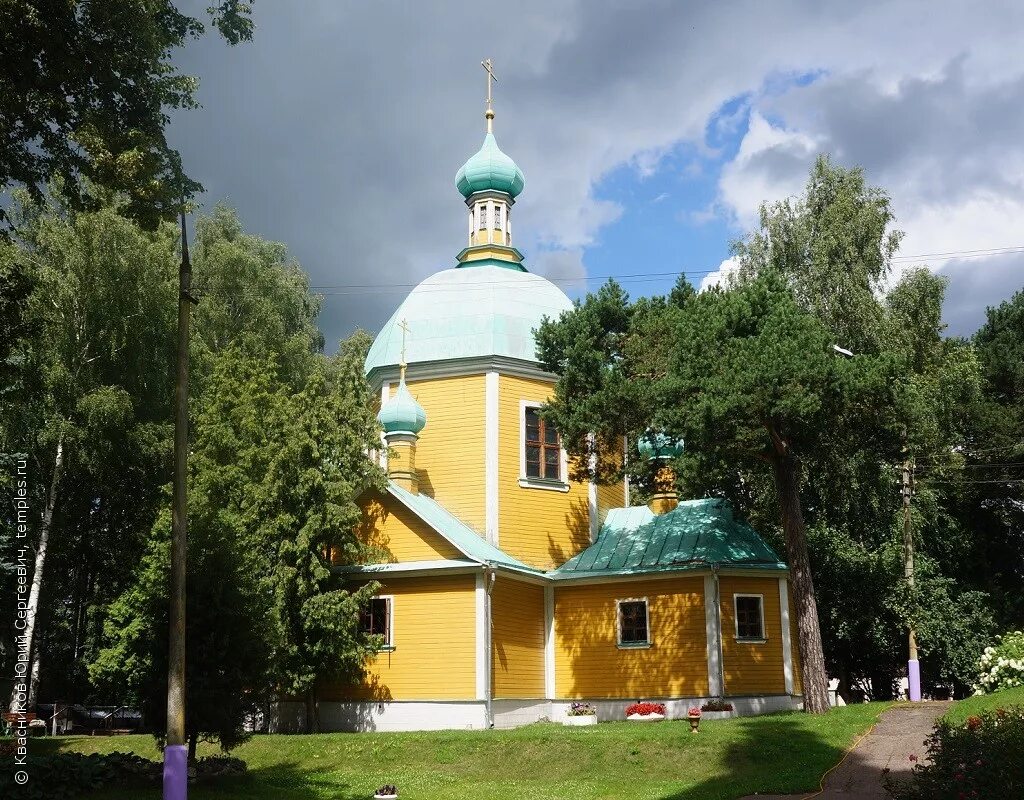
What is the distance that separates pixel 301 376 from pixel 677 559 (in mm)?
13320

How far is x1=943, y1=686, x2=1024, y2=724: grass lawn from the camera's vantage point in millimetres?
16344

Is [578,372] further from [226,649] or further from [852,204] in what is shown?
[852,204]

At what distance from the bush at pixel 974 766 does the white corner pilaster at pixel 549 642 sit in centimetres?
1230

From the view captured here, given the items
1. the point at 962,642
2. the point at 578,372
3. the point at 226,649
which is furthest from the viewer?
the point at 962,642

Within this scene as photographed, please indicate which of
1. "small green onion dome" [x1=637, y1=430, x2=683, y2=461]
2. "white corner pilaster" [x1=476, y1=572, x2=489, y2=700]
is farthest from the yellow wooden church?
"small green onion dome" [x1=637, y1=430, x2=683, y2=461]

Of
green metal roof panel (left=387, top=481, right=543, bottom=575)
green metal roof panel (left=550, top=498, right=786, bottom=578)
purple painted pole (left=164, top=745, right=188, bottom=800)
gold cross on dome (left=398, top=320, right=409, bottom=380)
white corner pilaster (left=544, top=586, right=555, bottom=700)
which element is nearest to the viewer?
purple painted pole (left=164, top=745, right=188, bottom=800)

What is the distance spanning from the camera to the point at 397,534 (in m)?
21.5

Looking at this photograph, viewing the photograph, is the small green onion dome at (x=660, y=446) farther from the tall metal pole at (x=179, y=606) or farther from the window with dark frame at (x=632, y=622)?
the tall metal pole at (x=179, y=606)

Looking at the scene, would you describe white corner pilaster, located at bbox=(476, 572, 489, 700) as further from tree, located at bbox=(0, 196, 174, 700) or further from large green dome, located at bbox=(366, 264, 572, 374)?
tree, located at bbox=(0, 196, 174, 700)

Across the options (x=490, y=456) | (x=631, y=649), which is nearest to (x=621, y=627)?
(x=631, y=649)

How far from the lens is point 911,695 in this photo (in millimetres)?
25312

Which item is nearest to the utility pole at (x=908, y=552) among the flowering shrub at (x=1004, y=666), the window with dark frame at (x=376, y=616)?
the flowering shrub at (x=1004, y=666)

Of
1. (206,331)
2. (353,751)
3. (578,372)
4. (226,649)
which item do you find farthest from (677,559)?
(206,331)

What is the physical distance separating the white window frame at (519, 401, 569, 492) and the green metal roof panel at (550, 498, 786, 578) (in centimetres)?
157
